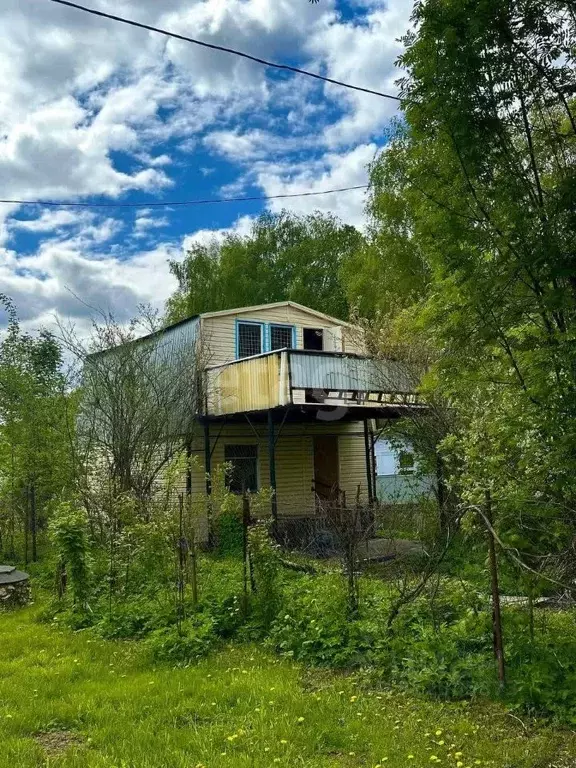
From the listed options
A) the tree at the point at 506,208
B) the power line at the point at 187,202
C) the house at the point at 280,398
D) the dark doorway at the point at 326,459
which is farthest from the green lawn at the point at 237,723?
the dark doorway at the point at 326,459

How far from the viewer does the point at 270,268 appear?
34.0 meters

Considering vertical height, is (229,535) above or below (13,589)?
above

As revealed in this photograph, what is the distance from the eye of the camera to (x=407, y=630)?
18.1 feet

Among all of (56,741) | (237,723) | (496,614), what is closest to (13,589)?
(56,741)

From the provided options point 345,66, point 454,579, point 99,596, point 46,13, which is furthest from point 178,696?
point 345,66

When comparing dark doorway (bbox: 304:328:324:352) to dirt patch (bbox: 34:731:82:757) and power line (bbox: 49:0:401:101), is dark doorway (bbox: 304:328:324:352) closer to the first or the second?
power line (bbox: 49:0:401:101)

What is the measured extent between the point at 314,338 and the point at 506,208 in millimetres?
14022

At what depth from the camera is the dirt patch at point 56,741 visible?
3988 millimetres

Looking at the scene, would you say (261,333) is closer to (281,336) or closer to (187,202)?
(281,336)

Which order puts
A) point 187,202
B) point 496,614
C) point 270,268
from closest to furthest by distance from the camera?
point 496,614 → point 187,202 → point 270,268

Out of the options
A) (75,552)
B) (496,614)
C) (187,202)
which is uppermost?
(187,202)

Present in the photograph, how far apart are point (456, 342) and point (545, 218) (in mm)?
928

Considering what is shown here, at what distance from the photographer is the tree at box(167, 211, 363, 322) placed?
1278 inches

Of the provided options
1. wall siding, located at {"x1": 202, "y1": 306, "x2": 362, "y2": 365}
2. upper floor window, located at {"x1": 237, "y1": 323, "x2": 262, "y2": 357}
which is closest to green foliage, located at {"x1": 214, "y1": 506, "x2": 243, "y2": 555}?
wall siding, located at {"x1": 202, "y1": 306, "x2": 362, "y2": 365}
